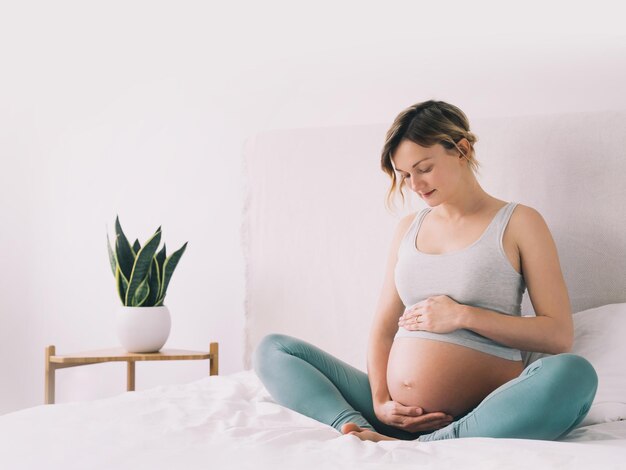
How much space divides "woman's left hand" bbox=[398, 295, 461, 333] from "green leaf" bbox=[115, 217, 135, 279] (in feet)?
3.84

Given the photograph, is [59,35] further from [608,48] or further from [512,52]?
[608,48]

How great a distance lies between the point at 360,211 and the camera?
220 cm

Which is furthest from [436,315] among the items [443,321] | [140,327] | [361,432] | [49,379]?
[49,379]

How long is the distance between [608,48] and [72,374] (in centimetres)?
224

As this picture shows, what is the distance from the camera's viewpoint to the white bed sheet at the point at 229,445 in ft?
2.95

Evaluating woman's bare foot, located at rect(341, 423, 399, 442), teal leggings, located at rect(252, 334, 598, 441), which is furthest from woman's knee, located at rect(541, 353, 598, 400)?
woman's bare foot, located at rect(341, 423, 399, 442)

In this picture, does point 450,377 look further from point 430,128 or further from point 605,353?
point 430,128

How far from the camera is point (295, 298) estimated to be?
2.26 m

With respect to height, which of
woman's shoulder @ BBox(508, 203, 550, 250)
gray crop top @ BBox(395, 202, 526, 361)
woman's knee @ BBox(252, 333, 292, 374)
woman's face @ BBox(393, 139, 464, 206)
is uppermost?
woman's face @ BBox(393, 139, 464, 206)

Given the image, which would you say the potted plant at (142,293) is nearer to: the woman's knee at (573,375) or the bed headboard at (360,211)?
the bed headboard at (360,211)

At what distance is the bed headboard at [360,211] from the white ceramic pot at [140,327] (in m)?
0.29

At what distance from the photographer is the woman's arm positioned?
1.32 metres

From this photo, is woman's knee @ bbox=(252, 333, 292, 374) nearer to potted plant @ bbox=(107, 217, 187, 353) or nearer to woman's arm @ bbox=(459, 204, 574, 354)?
woman's arm @ bbox=(459, 204, 574, 354)

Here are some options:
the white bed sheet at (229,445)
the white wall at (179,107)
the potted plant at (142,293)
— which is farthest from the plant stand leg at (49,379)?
the white bed sheet at (229,445)
